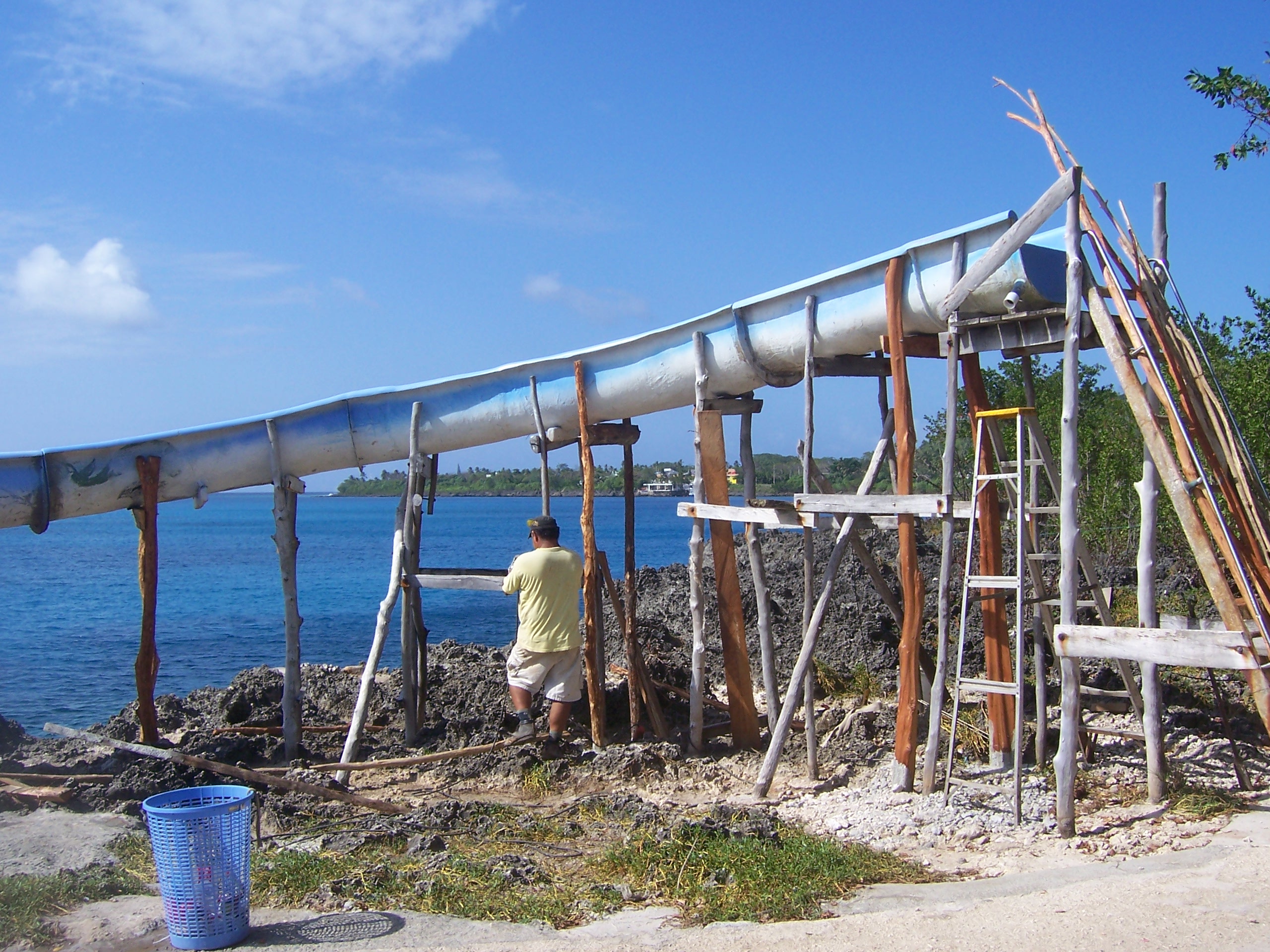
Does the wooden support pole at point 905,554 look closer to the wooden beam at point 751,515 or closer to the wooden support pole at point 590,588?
the wooden beam at point 751,515

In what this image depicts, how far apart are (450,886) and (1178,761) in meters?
5.19

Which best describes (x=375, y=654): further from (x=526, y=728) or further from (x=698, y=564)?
(x=698, y=564)

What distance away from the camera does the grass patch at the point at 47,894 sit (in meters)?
5.43

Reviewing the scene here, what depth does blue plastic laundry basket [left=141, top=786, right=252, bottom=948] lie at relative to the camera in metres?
5.20

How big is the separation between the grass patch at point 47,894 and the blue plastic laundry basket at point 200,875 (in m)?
0.77

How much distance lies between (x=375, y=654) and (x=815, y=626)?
4.14m

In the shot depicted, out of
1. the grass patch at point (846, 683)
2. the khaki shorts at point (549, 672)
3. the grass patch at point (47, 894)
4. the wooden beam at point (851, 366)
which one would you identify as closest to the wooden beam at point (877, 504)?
the wooden beam at point (851, 366)

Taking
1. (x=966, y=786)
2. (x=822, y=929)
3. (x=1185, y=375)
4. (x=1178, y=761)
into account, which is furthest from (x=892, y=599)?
(x=822, y=929)

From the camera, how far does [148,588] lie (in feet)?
31.3

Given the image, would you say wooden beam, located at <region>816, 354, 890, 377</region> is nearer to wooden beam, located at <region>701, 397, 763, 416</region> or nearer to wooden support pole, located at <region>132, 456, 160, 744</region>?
wooden beam, located at <region>701, 397, 763, 416</region>

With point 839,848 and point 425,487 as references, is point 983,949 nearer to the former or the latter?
point 839,848

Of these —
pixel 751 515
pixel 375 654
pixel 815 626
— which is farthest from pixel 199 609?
pixel 815 626

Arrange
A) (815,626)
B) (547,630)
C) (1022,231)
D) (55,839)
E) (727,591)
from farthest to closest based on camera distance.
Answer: (727,591) → (547,630) → (815,626) → (55,839) → (1022,231)

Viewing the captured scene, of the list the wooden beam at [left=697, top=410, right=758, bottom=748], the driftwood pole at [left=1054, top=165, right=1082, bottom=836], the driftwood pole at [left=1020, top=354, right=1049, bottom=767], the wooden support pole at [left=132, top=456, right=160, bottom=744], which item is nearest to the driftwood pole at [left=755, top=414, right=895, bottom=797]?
the driftwood pole at [left=1020, top=354, right=1049, bottom=767]
